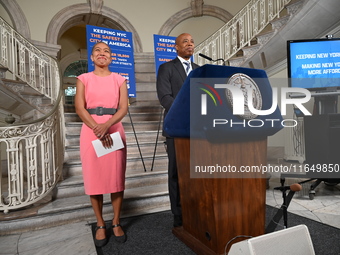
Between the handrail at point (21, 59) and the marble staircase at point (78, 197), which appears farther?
the handrail at point (21, 59)

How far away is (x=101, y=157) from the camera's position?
66.7 inches

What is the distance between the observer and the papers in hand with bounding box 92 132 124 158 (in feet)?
5.46

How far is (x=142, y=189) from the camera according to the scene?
8.80 feet

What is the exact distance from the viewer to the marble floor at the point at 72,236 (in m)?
1.67

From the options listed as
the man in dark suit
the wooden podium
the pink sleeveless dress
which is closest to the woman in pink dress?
the pink sleeveless dress

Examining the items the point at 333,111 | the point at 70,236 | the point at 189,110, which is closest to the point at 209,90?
the point at 189,110

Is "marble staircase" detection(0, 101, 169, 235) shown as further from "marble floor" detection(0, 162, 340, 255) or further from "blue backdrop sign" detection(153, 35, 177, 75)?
"blue backdrop sign" detection(153, 35, 177, 75)

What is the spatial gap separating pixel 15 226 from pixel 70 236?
0.47 m

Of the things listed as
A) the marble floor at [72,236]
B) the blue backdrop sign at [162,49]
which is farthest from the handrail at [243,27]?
the marble floor at [72,236]

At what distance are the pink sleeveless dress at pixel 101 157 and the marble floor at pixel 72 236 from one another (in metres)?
0.38

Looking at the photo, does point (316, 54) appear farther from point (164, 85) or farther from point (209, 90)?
point (209, 90)

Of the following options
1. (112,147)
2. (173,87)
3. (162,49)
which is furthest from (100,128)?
(162,49)

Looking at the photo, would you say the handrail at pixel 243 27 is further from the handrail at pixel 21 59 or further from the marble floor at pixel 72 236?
the marble floor at pixel 72 236

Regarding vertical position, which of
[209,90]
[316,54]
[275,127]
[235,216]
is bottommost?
[235,216]
